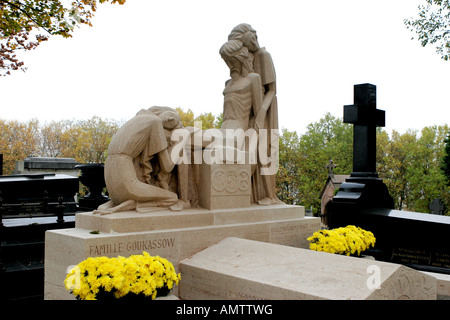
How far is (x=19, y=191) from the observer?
1180 centimetres

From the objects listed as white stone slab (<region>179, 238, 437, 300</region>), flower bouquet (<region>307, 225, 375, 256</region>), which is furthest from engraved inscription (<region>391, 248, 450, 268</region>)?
white stone slab (<region>179, 238, 437, 300</region>)

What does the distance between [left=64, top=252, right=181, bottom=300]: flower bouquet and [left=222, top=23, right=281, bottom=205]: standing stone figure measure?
150 inches

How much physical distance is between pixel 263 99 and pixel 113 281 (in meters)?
5.02

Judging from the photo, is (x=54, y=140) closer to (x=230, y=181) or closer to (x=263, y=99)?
(x=263, y=99)

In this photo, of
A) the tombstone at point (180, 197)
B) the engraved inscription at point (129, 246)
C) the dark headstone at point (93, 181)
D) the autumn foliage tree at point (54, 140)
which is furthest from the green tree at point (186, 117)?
the engraved inscription at point (129, 246)

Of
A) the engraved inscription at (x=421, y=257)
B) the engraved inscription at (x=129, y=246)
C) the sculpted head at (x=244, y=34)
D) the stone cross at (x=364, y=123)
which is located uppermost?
the sculpted head at (x=244, y=34)

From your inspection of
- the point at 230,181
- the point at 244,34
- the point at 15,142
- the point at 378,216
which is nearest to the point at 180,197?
the point at 230,181

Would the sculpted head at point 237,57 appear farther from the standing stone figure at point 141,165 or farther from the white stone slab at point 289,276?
the white stone slab at point 289,276

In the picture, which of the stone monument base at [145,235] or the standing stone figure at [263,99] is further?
the standing stone figure at [263,99]

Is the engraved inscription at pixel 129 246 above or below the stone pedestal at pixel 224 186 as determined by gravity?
below

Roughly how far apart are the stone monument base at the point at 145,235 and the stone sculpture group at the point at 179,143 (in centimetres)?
25

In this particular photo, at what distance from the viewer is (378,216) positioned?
8.44m

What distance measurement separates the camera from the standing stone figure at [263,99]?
754 centimetres
